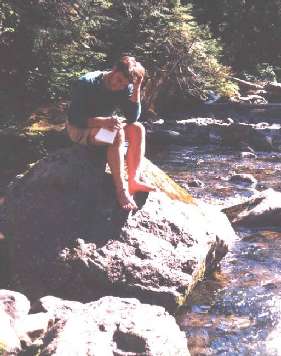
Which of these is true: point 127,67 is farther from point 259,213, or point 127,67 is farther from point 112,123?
point 259,213

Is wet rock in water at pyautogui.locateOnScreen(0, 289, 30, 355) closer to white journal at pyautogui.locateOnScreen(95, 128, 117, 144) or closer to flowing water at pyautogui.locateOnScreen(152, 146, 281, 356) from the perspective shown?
flowing water at pyautogui.locateOnScreen(152, 146, 281, 356)

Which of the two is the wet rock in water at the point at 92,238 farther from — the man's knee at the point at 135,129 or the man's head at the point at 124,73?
the man's head at the point at 124,73

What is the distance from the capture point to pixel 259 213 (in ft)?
24.9

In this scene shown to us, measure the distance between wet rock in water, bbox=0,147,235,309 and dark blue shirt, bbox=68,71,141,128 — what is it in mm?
397

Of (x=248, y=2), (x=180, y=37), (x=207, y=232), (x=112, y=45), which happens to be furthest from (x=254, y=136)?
(x=248, y=2)

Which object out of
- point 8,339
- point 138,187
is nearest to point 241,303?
point 138,187

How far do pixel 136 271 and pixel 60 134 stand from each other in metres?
7.37

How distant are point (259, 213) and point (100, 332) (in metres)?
4.39

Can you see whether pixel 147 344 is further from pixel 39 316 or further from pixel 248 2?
pixel 248 2

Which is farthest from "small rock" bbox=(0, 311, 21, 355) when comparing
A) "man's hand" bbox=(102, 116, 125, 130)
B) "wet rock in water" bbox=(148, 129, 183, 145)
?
"wet rock in water" bbox=(148, 129, 183, 145)

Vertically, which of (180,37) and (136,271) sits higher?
(180,37)

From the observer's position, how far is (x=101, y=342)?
142 inches

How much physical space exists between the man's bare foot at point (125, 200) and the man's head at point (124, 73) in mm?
1048

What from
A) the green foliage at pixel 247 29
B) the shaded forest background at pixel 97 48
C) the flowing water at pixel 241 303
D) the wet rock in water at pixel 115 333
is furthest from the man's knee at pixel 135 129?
the green foliage at pixel 247 29
